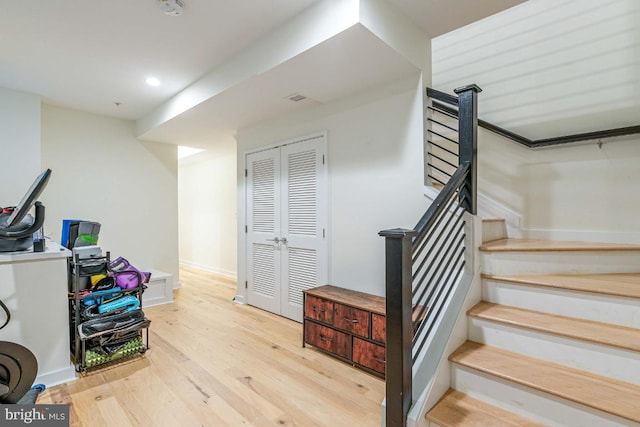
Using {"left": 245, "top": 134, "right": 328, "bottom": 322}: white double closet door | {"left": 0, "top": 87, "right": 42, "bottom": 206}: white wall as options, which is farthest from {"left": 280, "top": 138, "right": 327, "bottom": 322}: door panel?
{"left": 0, "top": 87, "right": 42, "bottom": 206}: white wall

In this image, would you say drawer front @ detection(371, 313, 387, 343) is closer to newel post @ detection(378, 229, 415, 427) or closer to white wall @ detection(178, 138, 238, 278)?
newel post @ detection(378, 229, 415, 427)

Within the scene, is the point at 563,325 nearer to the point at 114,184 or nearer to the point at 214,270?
the point at 114,184

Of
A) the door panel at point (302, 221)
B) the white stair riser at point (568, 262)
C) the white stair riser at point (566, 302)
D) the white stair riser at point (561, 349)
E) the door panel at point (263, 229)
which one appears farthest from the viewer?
the door panel at point (263, 229)

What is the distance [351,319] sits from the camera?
244 centimetres

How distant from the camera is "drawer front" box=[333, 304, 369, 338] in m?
2.35

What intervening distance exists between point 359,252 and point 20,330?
103 inches

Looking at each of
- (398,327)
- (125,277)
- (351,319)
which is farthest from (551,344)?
(125,277)

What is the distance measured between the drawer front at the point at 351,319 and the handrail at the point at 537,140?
69.9 inches

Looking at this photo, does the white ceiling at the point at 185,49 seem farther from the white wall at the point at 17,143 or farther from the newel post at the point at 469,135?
the newel post at the point at 469,135

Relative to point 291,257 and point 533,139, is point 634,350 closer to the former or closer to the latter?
point 533,139

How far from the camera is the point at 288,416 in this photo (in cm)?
186

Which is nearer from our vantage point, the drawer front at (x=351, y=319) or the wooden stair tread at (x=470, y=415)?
the wooden stair tread at (x=470, y=415)

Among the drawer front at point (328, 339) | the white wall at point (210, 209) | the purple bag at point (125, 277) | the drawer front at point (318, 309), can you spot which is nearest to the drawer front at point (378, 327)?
the drawer front at point (328, 339)

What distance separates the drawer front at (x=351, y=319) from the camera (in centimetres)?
235
